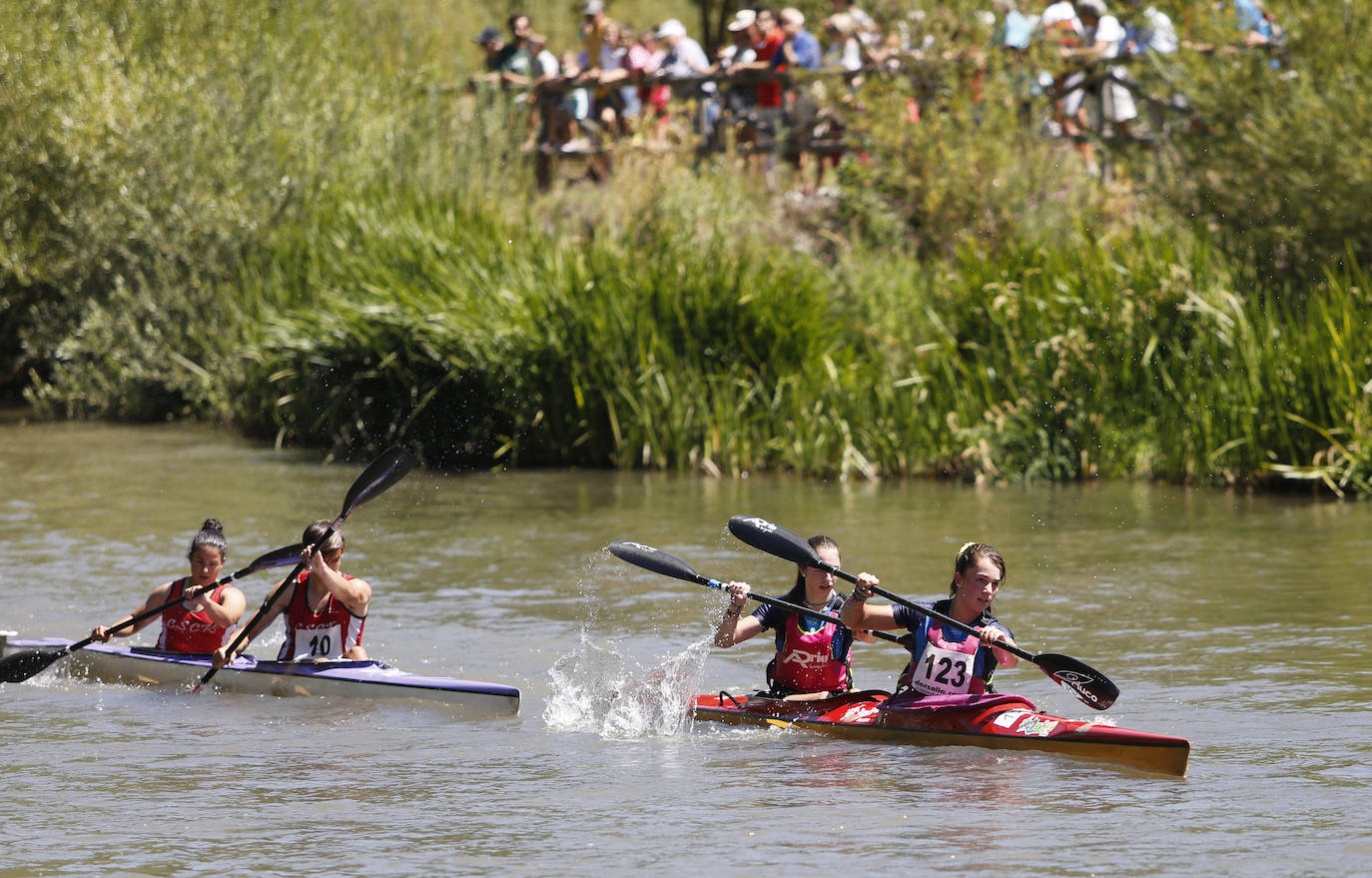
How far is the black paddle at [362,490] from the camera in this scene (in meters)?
9.80

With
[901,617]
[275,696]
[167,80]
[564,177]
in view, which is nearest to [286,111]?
[167,80]

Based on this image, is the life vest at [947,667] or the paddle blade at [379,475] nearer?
the life vest at [947,667]

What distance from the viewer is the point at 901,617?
27.8 ft

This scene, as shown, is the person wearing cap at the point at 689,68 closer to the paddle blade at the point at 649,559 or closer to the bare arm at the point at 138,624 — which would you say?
the bare arm at the point at 138,624

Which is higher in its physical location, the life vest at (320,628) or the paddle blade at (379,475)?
the paddle blade at (379,475)

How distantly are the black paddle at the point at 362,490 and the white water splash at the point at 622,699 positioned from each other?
135 centimetres

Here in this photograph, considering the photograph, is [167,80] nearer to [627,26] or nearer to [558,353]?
[627,26]

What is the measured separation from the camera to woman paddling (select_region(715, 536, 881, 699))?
8.80 meters

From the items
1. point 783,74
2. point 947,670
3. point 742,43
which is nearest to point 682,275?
point 783,74

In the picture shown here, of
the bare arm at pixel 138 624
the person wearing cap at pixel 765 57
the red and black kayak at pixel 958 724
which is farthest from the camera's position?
the person wearing cap at pixel 765 57

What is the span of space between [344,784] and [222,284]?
15243 millimetres

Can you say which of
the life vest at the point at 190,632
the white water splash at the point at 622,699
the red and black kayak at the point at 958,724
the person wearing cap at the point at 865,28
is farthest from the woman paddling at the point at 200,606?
the person wearing cap at the point at 865,28

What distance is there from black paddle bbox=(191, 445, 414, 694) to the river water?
0.37m

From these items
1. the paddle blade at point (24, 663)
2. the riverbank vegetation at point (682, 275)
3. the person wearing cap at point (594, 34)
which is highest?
the person wearing cap at point (594, 34)
